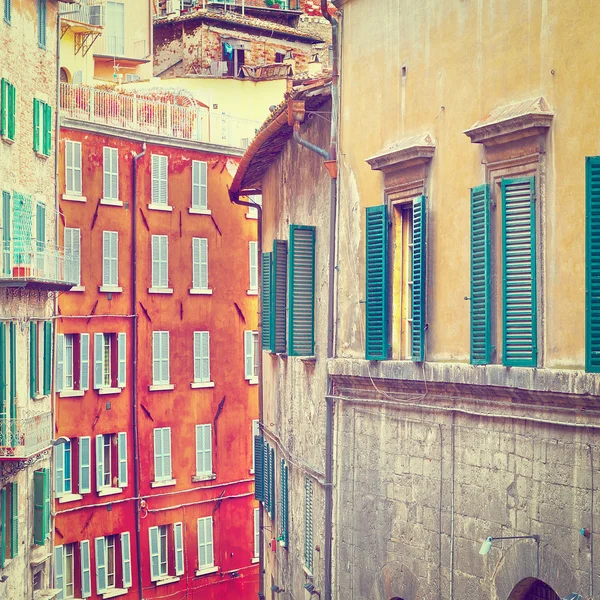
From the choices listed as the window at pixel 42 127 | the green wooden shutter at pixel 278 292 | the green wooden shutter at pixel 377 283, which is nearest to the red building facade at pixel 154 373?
the window at pixel 42 127

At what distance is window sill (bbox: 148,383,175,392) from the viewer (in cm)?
4040

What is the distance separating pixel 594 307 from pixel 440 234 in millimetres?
3943

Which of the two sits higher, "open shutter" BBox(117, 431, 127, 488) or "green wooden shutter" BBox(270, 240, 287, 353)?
"green wooden shutter" BBox(270, 240, 287, 353)

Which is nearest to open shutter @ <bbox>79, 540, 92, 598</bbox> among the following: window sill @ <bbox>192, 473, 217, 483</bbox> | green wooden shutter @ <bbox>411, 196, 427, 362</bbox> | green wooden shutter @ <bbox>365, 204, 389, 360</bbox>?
window sill @ <bbox>192, 473, 217, 483</bbox>

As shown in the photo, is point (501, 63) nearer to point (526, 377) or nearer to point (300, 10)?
point (526, 377)

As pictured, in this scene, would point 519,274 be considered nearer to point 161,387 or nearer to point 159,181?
point 161,387

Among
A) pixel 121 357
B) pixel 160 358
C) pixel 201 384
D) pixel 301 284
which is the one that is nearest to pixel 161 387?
pixel 160 358

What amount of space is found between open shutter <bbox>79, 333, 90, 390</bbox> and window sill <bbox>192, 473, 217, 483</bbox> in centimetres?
516

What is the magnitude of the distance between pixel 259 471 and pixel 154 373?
463 inches

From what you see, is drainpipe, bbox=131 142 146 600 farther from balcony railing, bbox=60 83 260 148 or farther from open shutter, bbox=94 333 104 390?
balcony railing, bbox=60 83 260 148

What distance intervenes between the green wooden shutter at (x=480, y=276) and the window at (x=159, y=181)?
26452mm

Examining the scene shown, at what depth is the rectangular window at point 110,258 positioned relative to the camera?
128 ft

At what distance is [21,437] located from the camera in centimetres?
2784

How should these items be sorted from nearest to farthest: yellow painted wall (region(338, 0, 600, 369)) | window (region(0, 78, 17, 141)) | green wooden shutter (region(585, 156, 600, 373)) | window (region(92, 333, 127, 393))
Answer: green wooden shutter (region(585, 156, 600, 373))
yellow painted wall (region(338, 0, 600, 369))
window (region(0, 78, 17, 141))
window (region(92, 333, 127, 393))
